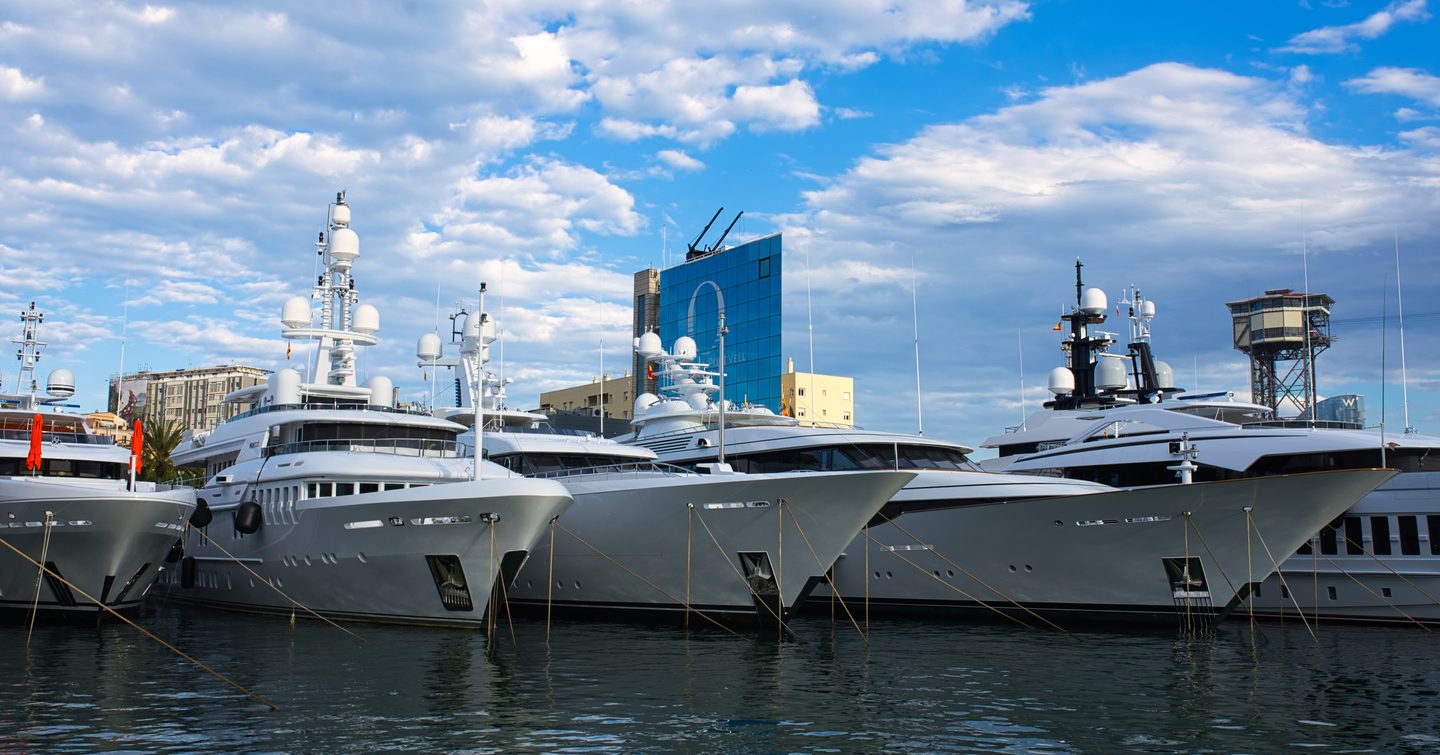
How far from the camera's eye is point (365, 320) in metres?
33.5

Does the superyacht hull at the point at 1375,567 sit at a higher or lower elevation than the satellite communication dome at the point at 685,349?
lower

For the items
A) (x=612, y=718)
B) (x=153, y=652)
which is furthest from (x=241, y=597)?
(x=612, y=718)

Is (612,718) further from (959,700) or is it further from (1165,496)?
(1165,496)

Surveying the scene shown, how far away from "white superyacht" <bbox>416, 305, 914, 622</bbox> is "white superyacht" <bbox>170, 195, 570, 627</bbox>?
1.87 metres

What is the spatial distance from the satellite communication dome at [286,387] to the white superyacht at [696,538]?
366 inches

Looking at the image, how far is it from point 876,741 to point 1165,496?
13055mm

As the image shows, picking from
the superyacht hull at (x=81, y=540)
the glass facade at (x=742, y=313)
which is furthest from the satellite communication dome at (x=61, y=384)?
the glass facade at (x=742, y=313)

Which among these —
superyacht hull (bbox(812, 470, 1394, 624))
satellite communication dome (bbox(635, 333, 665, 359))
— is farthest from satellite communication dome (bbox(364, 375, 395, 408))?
superyacht hull (bbox(812, 470, 1394, 624))

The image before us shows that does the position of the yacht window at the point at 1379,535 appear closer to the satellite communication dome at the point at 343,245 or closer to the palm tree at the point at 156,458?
the satellite communication dome at the point at 343,245

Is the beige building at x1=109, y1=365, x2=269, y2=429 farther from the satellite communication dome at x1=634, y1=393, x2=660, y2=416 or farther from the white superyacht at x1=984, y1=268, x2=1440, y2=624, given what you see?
the white superyacht at x1=984, y1=268, x2=1440, y2=624

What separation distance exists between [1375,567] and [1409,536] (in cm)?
102

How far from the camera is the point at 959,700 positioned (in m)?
15.2

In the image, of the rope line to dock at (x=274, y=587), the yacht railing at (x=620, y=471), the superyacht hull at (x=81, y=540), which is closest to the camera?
the superyacht hull at (x=81, y=540)

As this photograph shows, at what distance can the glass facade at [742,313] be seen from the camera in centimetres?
5651
